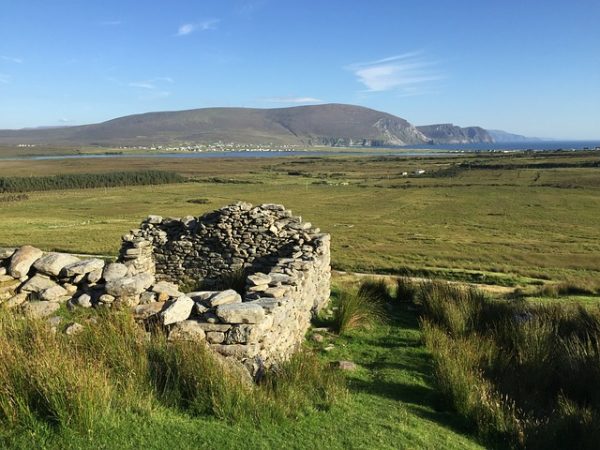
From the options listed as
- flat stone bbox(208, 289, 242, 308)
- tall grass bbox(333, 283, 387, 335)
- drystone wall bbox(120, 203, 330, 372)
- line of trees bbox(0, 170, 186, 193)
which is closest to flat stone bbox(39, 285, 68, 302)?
flat stone bbox(208, 289, 242, 308)

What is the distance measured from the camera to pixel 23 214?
190ft

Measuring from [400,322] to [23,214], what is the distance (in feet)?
195

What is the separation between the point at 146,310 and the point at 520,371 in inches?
251

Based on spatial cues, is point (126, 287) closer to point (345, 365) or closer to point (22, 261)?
point (22, 261)

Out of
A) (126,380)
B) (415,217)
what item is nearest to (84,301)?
(126,380)

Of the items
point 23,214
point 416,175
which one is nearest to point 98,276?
point 23,214

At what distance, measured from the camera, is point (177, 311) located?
734 centimetres

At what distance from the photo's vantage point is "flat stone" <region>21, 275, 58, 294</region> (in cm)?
878

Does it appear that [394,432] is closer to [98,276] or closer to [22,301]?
[98,276]

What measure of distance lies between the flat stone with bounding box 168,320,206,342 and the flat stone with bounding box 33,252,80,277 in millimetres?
3583

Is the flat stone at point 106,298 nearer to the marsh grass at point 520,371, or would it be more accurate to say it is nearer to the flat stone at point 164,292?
the flat stone at point 164,292

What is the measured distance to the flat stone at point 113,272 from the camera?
29.6 ft

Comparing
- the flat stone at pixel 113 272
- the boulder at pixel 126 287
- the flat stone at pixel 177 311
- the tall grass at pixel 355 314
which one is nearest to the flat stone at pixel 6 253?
the flat stone at pixel 113 272

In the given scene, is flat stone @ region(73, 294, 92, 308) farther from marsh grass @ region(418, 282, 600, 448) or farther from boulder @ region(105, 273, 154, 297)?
marsh grass @ region(418, 282, 600, 448)
